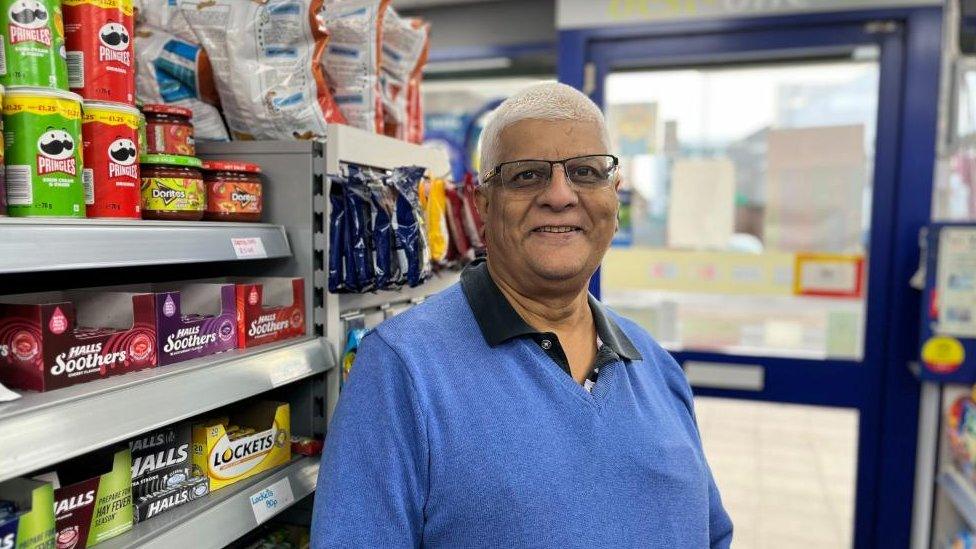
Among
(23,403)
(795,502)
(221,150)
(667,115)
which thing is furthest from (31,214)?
(795,502)

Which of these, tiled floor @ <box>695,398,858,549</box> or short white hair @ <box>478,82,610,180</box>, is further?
tiled floor @ <box>695,398,858,549</box>

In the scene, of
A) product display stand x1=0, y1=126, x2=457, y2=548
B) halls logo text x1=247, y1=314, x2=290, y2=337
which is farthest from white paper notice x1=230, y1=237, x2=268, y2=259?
halls logo text x1=247, y1=314, x2=290, y2=337

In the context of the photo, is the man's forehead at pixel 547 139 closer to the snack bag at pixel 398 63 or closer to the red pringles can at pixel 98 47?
the red pringles can at pixel 98 47

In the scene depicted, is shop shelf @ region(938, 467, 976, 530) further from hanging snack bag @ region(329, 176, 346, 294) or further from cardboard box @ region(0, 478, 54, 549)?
cardboard box @ region(0, 478, 54, 549)

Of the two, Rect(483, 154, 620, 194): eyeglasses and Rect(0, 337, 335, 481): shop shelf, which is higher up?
Rect(483, 154, 620, 194): eyeglasses

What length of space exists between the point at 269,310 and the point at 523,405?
651 millimetres

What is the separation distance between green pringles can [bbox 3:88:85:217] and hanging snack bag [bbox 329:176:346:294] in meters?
0.57

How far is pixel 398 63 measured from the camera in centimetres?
216

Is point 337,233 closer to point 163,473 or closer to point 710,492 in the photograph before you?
point 163,473

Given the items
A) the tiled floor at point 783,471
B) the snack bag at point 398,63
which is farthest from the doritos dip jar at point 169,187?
the tiled floor at point 783,471

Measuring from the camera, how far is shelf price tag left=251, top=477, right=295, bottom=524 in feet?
4.48

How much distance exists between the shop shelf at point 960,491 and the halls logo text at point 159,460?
101 inches

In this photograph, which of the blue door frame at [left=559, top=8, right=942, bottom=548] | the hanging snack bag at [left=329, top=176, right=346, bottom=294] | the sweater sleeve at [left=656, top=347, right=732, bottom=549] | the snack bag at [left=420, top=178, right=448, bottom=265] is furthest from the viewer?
the blue door frame at [left=559, top=8, right=942, bottom=548]

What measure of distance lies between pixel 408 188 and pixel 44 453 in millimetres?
1039
